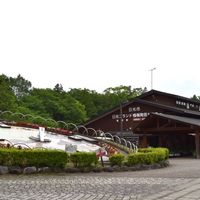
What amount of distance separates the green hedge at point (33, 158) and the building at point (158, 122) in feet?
50.6

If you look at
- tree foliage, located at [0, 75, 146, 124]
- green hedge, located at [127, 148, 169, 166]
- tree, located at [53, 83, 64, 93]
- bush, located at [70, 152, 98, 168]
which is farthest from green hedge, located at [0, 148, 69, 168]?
tree, located at [53, 83, 64, 93]

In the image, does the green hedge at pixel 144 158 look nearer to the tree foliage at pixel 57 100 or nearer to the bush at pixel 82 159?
the bush at pixel 82 159

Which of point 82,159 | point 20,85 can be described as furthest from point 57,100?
point 82,159

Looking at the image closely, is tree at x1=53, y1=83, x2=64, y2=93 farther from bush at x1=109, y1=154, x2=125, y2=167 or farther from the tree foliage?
bush at x1=109, y1=154, x2=125, y2=167

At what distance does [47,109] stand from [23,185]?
46.3 metres

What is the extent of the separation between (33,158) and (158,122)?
18120mm

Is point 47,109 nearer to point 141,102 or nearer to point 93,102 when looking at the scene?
point 93,102

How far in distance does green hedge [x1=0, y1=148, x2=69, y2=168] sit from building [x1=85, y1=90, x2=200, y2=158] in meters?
15.4

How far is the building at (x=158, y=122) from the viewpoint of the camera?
3094 cm

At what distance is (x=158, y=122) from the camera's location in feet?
104

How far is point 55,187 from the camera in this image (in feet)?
A: 35.5

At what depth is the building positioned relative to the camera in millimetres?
30938

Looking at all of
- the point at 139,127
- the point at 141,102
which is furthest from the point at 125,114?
the point at 139,127

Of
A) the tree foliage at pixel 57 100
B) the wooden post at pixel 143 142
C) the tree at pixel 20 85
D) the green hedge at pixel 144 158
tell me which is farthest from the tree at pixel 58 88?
the green hedge at pixel 144 158
